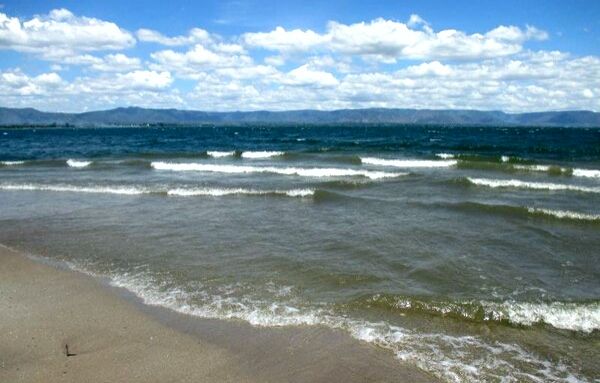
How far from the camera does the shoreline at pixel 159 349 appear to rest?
19.4 feet

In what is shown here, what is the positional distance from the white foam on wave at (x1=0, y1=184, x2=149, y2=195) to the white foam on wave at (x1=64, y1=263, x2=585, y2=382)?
12.6 m

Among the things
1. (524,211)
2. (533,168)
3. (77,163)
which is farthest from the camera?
(77,163)

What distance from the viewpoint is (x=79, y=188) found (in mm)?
22016

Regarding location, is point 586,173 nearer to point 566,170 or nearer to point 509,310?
point 566,170

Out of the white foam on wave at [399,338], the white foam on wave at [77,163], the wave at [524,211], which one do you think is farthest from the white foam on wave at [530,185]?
the white foam on wave at [77,163]

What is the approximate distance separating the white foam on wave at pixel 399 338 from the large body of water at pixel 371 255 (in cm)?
3

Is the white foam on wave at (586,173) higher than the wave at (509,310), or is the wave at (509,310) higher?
the white foam on wave at (586,173)

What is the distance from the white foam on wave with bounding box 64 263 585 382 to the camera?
5.97m

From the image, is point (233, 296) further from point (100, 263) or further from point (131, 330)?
point (100, 263)

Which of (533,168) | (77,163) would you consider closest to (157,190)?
(77,163)

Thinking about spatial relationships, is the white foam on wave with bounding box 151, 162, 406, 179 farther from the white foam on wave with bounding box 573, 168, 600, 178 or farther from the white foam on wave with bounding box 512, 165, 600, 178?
the white foam on wave with bounding box 573, 168, 600, 178

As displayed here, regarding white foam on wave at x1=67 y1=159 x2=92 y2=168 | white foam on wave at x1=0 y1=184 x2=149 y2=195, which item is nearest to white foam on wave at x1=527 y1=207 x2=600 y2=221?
white foam on wave at x1=0 y1=184 x2=149 y2=195

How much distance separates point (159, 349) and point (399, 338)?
344 cm

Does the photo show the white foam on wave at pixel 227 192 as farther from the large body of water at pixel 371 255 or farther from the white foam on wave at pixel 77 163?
the white foam on wave at pixel 77 163
